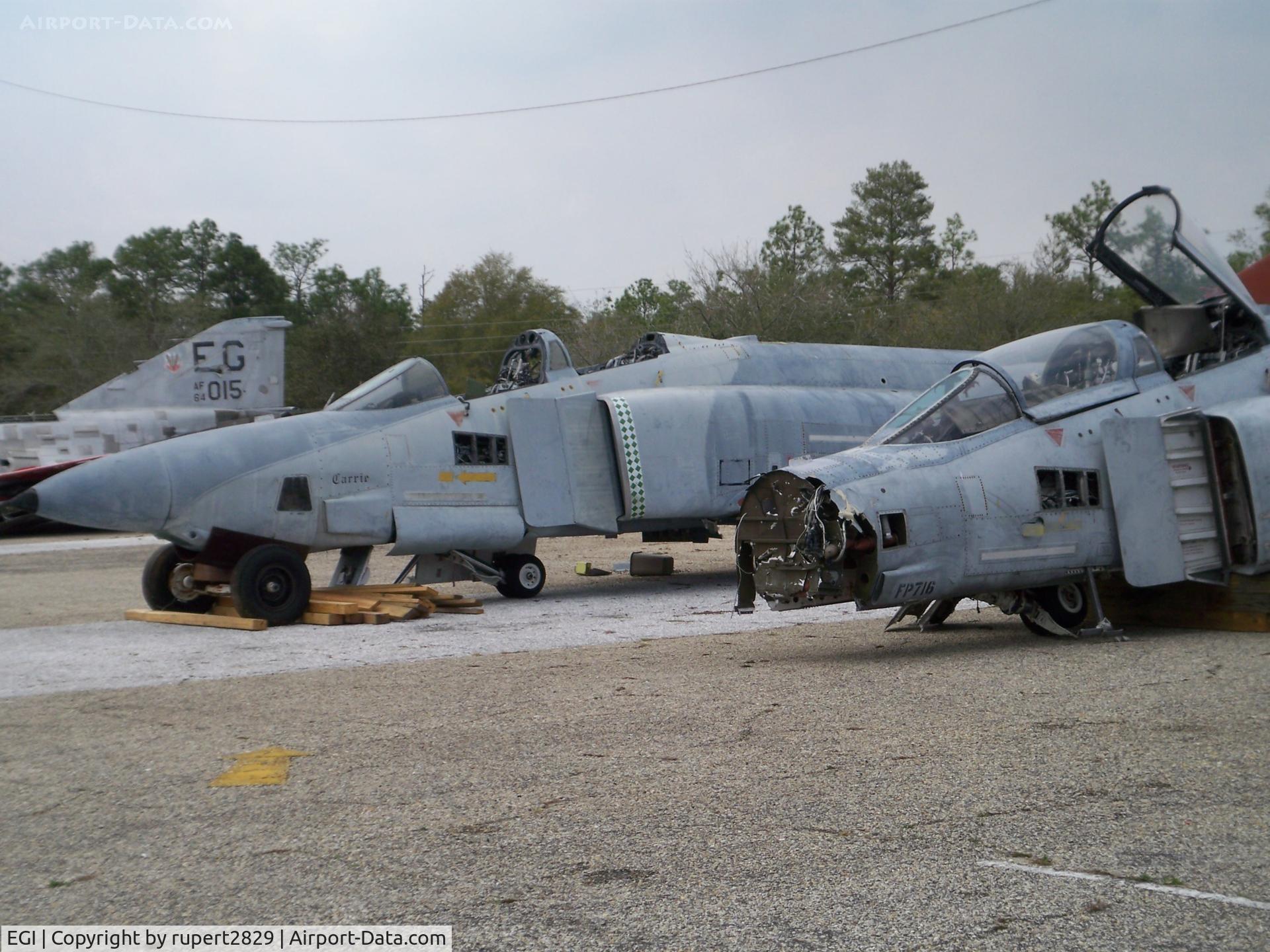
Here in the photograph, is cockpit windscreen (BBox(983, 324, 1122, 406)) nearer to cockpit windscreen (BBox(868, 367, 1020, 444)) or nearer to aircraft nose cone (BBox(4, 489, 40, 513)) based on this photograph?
cockpit windscreen (BBox(868, 367, 1020, 444))

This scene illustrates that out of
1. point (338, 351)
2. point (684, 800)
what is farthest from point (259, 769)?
point (338, 351)

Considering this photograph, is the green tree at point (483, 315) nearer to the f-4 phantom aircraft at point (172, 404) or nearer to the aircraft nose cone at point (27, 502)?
the f-4 phantom aircraft at point (172, 404)

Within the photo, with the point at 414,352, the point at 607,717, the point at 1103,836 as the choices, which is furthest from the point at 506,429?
the point at 414,352

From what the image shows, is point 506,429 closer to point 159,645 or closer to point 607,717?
point 159,645

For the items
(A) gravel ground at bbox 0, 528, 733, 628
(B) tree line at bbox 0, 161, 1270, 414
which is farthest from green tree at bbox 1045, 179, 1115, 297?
(A) gravel ground at bbox 0, 528, 733, 628

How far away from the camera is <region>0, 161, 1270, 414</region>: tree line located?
3791 centimetres

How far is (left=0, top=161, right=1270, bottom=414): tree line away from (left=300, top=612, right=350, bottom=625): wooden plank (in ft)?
76.9

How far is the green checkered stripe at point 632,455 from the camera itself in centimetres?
1383

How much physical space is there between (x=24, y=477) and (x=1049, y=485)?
2371cm

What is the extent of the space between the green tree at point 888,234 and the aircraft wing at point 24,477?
36703 millimetres

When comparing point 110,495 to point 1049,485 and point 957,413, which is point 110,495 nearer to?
point 957,413

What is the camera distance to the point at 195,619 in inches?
456

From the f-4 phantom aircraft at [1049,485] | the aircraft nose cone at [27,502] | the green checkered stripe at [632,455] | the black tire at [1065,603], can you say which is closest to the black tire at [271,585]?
the aircraft nose cone at [27,502]

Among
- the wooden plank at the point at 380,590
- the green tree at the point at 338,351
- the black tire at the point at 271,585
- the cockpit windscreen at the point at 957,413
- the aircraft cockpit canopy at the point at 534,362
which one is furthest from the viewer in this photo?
the green tree at the point at 338,351
